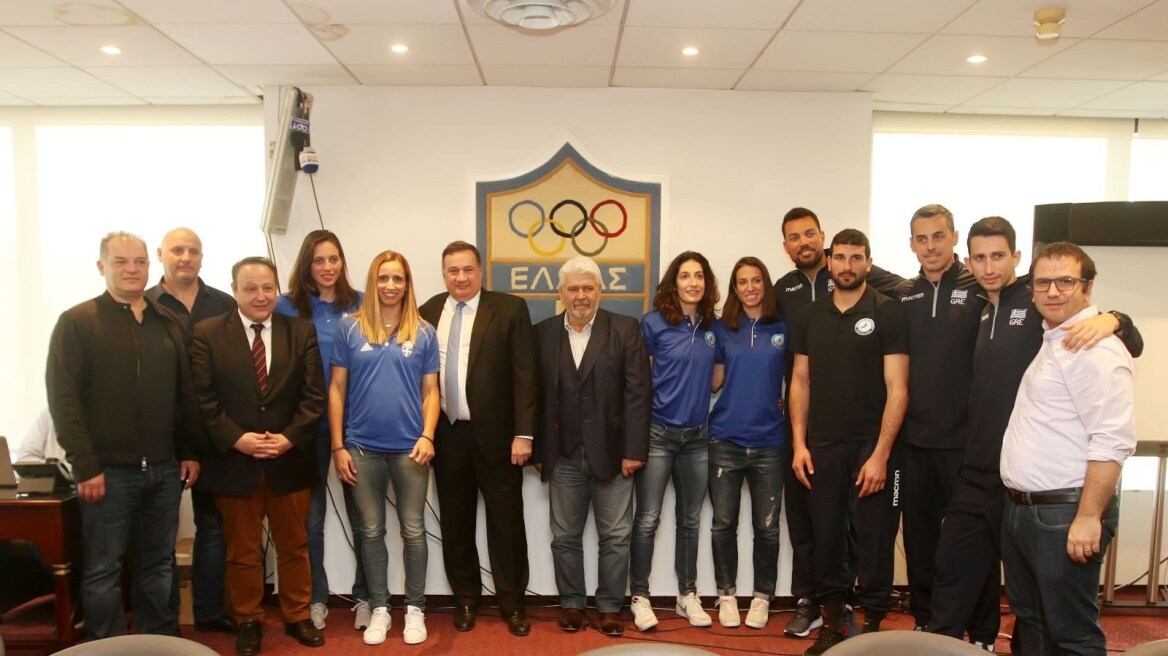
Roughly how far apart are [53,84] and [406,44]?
2199mm

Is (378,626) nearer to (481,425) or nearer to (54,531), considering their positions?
(481,425)

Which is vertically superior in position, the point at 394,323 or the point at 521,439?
the point at 394,323

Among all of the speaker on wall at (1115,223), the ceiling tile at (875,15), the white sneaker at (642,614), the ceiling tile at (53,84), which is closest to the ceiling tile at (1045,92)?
the speaker on wall at (1115,223)

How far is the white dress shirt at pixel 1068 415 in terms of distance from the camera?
7.30ft

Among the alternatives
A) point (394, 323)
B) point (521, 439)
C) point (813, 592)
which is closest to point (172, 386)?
point (394, 323)

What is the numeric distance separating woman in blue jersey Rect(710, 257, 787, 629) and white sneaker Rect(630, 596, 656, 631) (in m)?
0.35

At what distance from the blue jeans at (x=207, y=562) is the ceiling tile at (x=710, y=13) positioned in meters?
2.78

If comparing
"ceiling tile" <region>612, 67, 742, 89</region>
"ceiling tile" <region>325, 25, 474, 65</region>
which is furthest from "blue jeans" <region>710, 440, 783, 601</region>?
"ceiling tile" <region>325, 25, 474, 65</region>

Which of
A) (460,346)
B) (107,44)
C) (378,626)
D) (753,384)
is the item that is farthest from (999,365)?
(107,44)

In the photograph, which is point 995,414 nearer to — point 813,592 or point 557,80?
point 813,592

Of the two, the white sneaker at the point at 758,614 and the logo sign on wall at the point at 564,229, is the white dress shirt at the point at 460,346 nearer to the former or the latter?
the logo sign on wall at the point at 564,229

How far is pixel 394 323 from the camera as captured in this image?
11.3 ft

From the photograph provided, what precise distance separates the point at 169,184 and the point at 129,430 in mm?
2270

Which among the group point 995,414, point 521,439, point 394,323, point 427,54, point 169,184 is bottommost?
point 521,439
